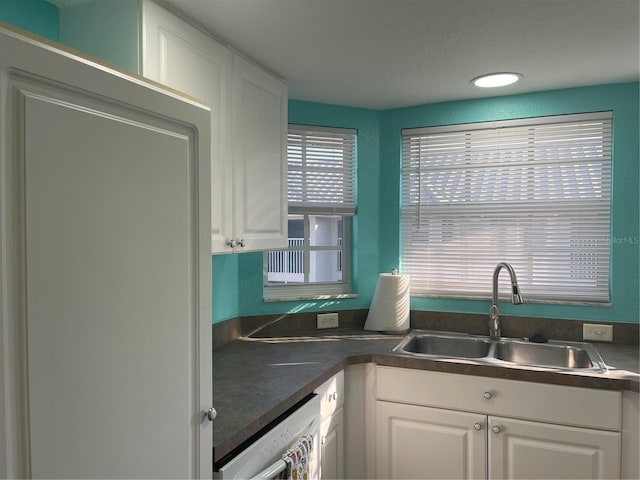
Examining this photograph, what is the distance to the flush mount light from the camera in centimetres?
234

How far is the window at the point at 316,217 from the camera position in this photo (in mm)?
2834

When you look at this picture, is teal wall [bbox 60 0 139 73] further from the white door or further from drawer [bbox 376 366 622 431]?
drawer [bbox 376 366 622 431]

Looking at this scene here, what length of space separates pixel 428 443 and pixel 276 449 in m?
0.99

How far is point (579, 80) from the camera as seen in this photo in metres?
2.45

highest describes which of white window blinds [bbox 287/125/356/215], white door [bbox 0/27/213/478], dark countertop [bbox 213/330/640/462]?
white window blinds [bbox 287/125/356/215]

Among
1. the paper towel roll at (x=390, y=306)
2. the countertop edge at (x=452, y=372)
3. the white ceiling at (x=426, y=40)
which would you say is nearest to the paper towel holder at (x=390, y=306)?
the paper towel roll at (x=390, y=306)

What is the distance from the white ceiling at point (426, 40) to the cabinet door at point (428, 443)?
1578 mm

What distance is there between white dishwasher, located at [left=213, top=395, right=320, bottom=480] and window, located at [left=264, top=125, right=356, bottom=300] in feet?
3.39

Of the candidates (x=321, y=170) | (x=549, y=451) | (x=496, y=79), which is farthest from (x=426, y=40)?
(x=549, y=451)

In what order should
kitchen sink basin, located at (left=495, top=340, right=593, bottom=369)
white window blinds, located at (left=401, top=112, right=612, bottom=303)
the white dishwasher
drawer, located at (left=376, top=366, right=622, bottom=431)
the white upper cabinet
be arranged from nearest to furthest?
the white dishwasher
the white upper cabinet
drawer, located at (left=376, top=366, right=622, bottom=431)
kitchen sink basin, located at (left=495, top=340, right=593, bottom=369)
white window blinds, located at (left=401, top=112, right=612, bottom=303)

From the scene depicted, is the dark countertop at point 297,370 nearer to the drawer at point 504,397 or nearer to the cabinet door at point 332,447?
the drawer at point 504,397

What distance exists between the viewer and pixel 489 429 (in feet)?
7.09

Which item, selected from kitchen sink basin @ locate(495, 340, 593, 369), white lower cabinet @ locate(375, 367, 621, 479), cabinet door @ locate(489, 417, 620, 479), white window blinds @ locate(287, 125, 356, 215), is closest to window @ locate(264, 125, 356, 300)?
white window blinds @ locate(287, 125, 356, 215)

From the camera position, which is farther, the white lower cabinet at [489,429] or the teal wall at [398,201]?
the teal wall at [398,201]
